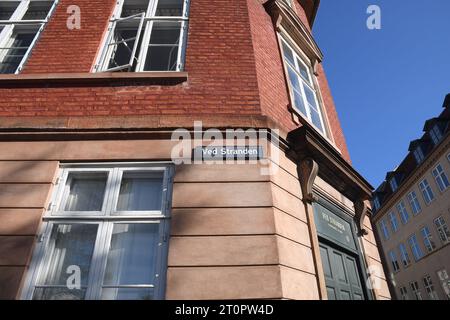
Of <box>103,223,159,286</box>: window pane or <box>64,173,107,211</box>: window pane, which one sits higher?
<box>64,173,107,211</box>: window pane

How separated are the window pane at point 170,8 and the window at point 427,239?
84.1 feet

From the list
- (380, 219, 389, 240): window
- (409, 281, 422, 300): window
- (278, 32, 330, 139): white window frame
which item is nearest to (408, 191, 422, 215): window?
(380, 219, 389, 240): window

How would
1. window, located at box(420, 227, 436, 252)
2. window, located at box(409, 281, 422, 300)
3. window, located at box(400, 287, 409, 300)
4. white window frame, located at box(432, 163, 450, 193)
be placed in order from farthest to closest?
window, located at box(400, 287, 409, 300) < window, located at box(409, 281, 422, 300) < window, located at box(420, 227, 436, 252) < white window frame, located at box(432, 163, 450, 193)

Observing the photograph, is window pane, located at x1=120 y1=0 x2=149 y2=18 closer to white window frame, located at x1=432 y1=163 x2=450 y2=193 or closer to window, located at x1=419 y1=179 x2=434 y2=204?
white window frame, located at x1=432 y1=163 x2=450 y2=193

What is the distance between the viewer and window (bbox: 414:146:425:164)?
24117mm

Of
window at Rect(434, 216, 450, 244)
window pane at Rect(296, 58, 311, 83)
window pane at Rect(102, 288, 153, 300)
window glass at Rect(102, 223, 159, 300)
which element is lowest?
window pane at Rect(102, 288, 153, 300)

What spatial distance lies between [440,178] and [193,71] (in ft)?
78.6

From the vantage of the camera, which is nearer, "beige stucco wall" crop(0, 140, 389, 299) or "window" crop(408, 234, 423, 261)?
"beige stucco wall" crop(0, 140, 389, 299)

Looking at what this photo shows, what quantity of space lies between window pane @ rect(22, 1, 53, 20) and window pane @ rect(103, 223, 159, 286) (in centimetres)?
490

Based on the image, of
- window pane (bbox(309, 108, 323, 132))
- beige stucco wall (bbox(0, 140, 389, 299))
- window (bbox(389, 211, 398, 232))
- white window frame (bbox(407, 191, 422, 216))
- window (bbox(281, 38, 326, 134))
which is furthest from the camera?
window (bbox(389, 211, 398, 232))

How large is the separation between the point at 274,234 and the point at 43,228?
251 centimetres
